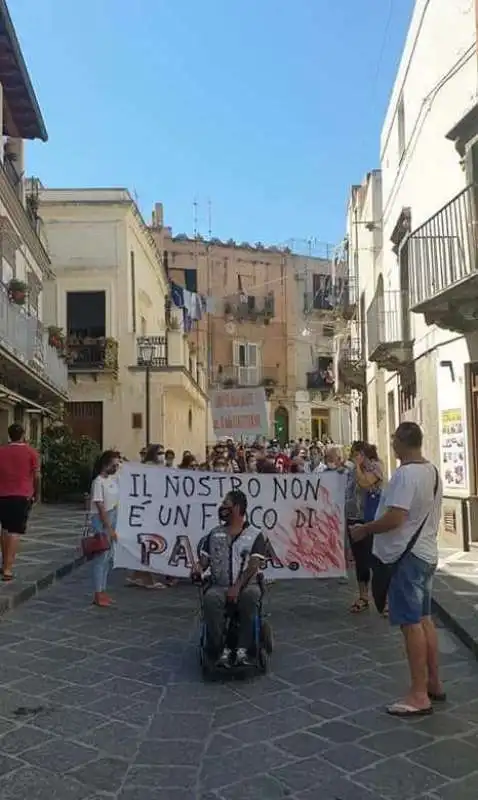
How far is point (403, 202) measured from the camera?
58.3ft

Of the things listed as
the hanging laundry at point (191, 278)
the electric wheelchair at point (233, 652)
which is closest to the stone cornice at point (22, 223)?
the electric wheelchair at point (233, 652)

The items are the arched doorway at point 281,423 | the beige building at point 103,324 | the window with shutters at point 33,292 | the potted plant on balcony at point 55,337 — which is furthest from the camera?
the arched doorway at point 281,423

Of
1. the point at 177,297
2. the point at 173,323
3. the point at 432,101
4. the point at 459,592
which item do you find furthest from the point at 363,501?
the point at 177,297

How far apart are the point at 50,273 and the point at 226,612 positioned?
867 inches

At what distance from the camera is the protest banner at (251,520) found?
867 cm

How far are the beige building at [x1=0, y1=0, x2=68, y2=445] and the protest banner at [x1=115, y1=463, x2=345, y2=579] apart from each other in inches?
263

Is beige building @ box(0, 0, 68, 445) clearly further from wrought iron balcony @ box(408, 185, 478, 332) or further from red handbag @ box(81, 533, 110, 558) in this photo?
wrought iron balcony @ box(408, 185, 478, 332)

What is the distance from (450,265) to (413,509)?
25.8 feet

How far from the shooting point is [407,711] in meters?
5.25

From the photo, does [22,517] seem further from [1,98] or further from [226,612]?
[1,98]

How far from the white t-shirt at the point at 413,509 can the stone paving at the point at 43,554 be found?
5.00 meters

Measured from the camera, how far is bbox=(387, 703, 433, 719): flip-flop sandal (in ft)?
17.2

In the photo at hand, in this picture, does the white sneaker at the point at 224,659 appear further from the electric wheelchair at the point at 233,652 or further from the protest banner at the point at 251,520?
the protest banner at the point at 251,520

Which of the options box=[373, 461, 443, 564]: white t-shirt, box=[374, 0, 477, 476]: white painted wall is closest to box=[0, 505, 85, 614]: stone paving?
box=[373, 461, 443, 564]: white t-shirt
